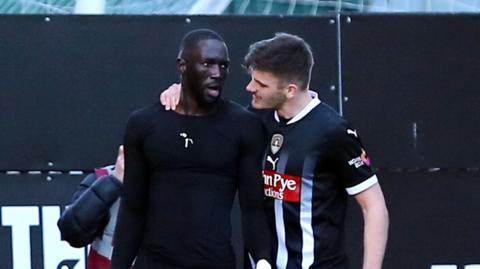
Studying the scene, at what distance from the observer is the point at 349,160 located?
398 cm

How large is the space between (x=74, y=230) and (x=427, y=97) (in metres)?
2.23

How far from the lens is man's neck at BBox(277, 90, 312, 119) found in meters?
4.03

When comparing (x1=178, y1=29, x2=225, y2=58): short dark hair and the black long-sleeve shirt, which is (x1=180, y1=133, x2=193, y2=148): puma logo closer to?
the black long-sleeve shirt

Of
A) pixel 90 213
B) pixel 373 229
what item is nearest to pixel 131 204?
pixel 90 213

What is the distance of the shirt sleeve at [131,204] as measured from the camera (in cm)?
384

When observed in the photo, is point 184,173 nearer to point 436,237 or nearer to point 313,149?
point 313,149

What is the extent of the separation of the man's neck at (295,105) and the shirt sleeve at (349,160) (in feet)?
0.54

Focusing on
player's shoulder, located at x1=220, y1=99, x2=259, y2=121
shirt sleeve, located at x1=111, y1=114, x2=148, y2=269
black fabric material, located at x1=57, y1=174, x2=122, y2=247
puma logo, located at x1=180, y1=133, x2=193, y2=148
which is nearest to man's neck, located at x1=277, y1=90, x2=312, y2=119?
player's shoulder, located at x1=220, y1=99, x2=259, y2=121

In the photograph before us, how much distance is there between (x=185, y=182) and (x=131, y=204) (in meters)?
0.22

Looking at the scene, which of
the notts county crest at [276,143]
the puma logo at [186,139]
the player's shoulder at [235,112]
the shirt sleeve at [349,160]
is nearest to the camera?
the puma logo at [186,139]

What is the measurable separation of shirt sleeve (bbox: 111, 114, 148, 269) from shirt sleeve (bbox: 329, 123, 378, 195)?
68cm

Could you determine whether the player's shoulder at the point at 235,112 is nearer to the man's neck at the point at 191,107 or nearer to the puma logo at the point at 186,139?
the man's neck at the point at 191,107

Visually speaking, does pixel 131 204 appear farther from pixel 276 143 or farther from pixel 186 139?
pixel 276 143

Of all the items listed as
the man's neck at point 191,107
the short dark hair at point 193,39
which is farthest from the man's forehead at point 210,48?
the man's neck at point 191,107
